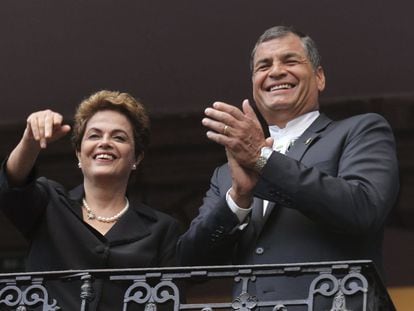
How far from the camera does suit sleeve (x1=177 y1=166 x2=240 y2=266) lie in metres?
5.64

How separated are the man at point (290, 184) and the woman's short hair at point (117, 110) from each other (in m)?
0.45

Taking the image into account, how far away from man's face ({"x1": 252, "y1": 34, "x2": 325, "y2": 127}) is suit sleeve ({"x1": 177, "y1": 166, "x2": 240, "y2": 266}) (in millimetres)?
385

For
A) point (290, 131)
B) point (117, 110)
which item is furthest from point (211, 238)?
point (117, 110)

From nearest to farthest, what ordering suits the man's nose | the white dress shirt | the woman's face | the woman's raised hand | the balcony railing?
the balcony railing → the woman's raised hand → the white dress shirt → the man's nose → the woman's face

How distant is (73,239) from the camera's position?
20.0 feet

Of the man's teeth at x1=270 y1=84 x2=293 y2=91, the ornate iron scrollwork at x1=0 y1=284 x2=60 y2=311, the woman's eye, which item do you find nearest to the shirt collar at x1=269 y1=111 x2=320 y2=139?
the man's teeth at x1=270 y1=84 x2=293 y2=91

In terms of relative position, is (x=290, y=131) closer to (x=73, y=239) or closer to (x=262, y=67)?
(x=262, y=67)

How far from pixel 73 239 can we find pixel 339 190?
1137mm

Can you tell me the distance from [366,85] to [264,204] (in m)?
3.15

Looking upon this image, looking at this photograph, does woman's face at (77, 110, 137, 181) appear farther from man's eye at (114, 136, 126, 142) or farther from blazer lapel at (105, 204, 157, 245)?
blazer lapel at (105, 204, 157, 245)

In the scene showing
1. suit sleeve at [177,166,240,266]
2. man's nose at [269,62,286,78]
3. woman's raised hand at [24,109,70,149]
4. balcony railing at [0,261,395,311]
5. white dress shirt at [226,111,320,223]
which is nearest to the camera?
balcony railing at [0,261,395,311]

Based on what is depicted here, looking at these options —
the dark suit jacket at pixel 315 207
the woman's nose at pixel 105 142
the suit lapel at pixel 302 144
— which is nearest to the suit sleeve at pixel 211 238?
A: the dark suit jacket at pixel 315 207

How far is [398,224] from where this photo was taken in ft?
30.1

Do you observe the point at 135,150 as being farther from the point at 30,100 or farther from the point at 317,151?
the point at 30,100
